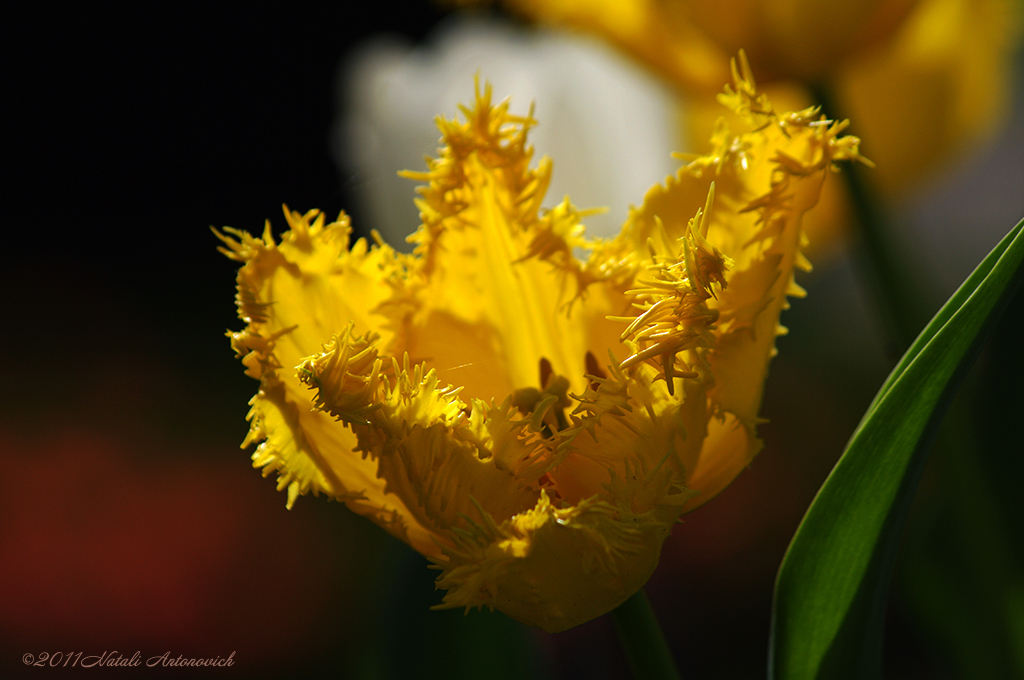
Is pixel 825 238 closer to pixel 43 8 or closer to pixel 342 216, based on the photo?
pixel 342 216

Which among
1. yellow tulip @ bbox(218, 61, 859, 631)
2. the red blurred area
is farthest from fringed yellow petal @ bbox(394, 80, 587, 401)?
the red blurred area

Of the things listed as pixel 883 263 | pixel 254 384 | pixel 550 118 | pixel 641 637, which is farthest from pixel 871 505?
pixel 254 384

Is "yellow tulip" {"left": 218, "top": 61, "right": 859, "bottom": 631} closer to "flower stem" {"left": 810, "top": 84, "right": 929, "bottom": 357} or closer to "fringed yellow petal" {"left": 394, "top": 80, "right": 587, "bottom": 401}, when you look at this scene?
"fringed yellow petal" {"left": 394, "top": 80, "right": 587, "bottom": 401}

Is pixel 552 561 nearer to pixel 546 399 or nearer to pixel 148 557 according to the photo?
pixel 546 399

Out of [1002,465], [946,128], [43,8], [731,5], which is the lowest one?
[1002,465]

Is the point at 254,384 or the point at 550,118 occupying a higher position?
the point at 550,118

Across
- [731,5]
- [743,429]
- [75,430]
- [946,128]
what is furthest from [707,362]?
[75,430]
